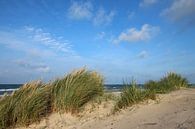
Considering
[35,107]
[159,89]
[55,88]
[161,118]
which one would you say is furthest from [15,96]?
[159,89]

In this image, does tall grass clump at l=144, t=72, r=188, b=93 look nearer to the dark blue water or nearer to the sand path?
the sand path

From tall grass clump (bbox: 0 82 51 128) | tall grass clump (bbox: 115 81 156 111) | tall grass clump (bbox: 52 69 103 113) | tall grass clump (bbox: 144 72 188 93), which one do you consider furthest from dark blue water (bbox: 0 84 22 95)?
tall grass clump (bbox: 144 72 188 93)

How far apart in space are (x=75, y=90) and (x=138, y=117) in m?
2.78

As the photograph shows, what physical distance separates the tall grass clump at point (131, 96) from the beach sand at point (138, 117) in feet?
0.70

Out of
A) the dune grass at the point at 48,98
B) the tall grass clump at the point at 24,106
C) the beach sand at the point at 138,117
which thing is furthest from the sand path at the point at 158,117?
the tall grass clump at the point at 24,106

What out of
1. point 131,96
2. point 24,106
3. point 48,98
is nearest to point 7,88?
point 48,98

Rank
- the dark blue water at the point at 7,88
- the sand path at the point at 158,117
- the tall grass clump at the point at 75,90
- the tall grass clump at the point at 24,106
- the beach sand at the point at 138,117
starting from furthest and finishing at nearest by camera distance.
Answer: the dark blue water at the point at 7,88 < the tall grass clump at the point at 75,90 < the tall grass clump at the point at 24,106 < the beach sand at the point at 138,117 < the sand path at the point at 158,117

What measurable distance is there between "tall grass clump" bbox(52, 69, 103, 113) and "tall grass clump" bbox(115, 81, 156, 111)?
4.14ft

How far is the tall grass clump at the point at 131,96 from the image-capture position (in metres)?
9.77

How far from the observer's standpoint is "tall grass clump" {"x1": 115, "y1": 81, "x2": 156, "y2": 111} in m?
9.77

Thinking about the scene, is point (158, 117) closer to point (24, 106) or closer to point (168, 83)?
point (24, 106)

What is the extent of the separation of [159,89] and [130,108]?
322 centimetres

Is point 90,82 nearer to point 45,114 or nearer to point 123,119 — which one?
point 45,114

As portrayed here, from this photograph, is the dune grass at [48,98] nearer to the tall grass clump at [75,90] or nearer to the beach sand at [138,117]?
the tall grass clump at [75,90]
